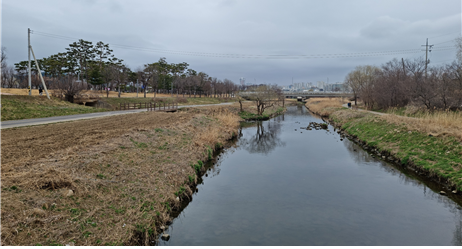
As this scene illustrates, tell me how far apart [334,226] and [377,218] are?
1.96m

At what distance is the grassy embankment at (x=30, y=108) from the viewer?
91.0 feet

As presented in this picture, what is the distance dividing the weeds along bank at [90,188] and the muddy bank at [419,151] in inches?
491

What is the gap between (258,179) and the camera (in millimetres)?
15016

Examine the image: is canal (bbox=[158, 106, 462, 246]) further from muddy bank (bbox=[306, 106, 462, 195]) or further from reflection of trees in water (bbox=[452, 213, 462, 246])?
muddy bank (bbox=[306, 106, 462, 195])

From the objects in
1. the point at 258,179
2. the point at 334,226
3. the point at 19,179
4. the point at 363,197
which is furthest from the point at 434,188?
the point at 19,179

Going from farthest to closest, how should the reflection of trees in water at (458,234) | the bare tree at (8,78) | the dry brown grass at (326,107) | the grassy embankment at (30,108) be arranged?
the bare tree at (8,78) < the dry brown grass at (326,107) < the grassy embankment at (30,108) < the reflection of trees in water at (458,234)

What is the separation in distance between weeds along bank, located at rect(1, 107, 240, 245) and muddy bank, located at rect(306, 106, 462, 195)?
12462 millimetres

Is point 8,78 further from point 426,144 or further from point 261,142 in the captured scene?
point 426,144

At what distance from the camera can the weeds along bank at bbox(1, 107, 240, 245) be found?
687 centimetres

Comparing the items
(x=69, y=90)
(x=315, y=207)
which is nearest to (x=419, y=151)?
(x=315, y=207)

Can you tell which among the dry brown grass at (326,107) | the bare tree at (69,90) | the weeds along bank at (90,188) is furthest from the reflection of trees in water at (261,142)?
the bare tree at (69,90)

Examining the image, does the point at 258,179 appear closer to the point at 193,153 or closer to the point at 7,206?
the point at 193,153

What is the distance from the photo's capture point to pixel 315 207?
11.2 metres

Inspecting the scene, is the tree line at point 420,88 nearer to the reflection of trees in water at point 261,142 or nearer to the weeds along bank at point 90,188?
the reflection of trees in water at point 261,142
